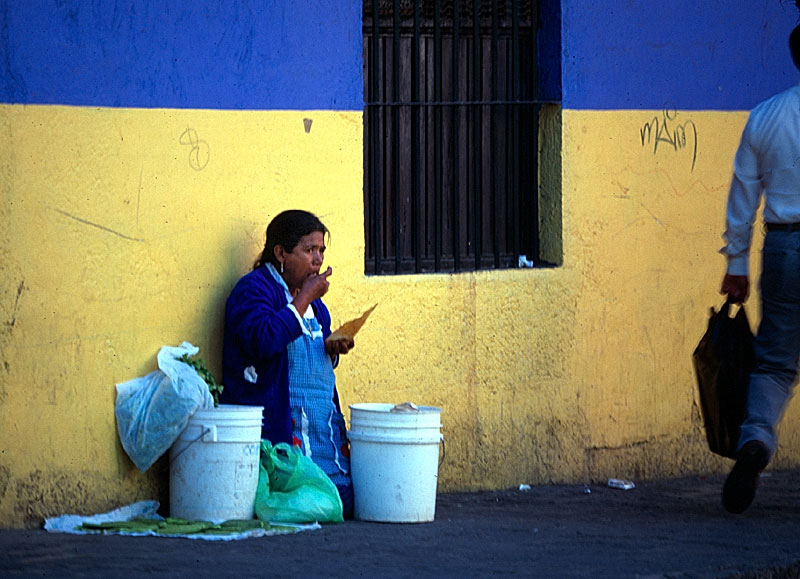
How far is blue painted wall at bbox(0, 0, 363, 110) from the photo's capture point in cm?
559

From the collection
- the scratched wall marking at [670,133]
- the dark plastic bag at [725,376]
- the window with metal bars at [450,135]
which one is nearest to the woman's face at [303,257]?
the window with metal bars at [450,135]

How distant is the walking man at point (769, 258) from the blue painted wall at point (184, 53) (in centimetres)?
181

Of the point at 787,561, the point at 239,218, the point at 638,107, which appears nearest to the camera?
the point at 787,561

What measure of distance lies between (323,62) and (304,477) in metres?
1.91

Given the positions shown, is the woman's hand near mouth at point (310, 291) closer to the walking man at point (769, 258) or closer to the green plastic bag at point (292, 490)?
the green plastic bag at point (292, 490)

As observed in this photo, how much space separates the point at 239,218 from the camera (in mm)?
6180

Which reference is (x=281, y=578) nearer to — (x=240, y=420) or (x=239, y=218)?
(x=240, y=420)

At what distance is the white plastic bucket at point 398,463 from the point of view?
5.90 metres

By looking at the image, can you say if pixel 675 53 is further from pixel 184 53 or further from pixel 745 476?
pixel 184 53

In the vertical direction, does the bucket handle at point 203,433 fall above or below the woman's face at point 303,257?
below

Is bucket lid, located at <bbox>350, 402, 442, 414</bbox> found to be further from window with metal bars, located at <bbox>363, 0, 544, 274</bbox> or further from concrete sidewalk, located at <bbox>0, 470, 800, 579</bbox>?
window with metal bars, located at <bbox>363, 0, 544, 274</bbox>

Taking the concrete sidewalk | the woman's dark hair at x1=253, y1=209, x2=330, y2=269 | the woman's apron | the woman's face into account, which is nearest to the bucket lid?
the woman's apron

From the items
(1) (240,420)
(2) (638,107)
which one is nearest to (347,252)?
(1) (240,420)

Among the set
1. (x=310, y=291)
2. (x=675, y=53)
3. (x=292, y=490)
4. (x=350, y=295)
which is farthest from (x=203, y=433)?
(x=675, y=53)
